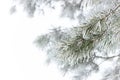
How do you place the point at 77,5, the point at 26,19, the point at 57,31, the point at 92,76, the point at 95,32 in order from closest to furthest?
the point at 95,32 < the point at 57,31 < the point at 92,76 < the point at 77,5 < the point at 26,19

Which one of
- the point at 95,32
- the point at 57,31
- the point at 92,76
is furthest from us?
the point at 92,76

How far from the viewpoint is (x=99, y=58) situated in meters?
1.73

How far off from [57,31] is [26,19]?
1.65ft

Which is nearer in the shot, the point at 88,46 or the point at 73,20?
the point at 88,46

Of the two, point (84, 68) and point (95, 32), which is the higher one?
point (84, 68)

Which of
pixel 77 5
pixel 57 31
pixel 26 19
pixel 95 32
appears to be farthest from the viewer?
pixel 26 19

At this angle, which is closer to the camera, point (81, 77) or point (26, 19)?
point (81, 77)

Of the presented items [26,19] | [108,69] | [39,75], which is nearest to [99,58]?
[108,69]

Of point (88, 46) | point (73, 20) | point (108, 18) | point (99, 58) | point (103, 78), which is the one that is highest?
point (73, 20)

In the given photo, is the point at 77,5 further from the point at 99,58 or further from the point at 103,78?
the point at 103,78

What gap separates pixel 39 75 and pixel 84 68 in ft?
1.24

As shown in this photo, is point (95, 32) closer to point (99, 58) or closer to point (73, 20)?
point (99, 58)

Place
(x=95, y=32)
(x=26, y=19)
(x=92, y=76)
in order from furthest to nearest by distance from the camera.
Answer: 1. (x=26, y=19)
2. (x=92, y=76)
3. (x=95, y=32)

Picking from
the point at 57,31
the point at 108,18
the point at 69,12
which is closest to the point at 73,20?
the point at 69,12
